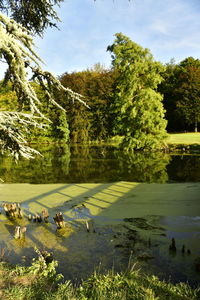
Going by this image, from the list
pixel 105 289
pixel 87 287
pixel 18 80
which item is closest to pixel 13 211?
pixel 87 287

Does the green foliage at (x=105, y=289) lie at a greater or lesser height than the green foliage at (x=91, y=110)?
lesser

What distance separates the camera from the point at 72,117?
41.5 metres

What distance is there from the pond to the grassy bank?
0.47 metres

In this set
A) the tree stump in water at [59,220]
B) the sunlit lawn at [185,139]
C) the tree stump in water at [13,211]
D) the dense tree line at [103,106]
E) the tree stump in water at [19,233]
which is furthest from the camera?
the dense tree line at [103,106]

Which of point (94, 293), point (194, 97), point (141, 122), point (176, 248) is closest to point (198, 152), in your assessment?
point (141, 122)

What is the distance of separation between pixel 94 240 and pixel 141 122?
20.2 meters

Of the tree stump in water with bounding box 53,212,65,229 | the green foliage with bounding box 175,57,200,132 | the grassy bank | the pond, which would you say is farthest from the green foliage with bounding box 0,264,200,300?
the green foliage with bounding box 175,57,200,132

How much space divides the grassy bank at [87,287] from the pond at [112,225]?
475 millimetres

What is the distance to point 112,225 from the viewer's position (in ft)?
25.8

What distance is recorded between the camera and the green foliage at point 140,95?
2586 centimetres

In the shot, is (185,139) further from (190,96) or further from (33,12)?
(33,12)

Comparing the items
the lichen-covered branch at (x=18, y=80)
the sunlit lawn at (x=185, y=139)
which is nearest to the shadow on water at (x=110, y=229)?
the lichen-covered branch at (x=18, y=80)

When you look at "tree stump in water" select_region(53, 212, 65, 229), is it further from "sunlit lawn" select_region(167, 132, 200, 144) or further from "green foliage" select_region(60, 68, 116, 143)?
"green foliage" select_region(60, 68, 116, 143)

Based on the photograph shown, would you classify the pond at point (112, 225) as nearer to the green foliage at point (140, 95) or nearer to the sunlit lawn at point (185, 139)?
the green foliage at point (140, 95)
